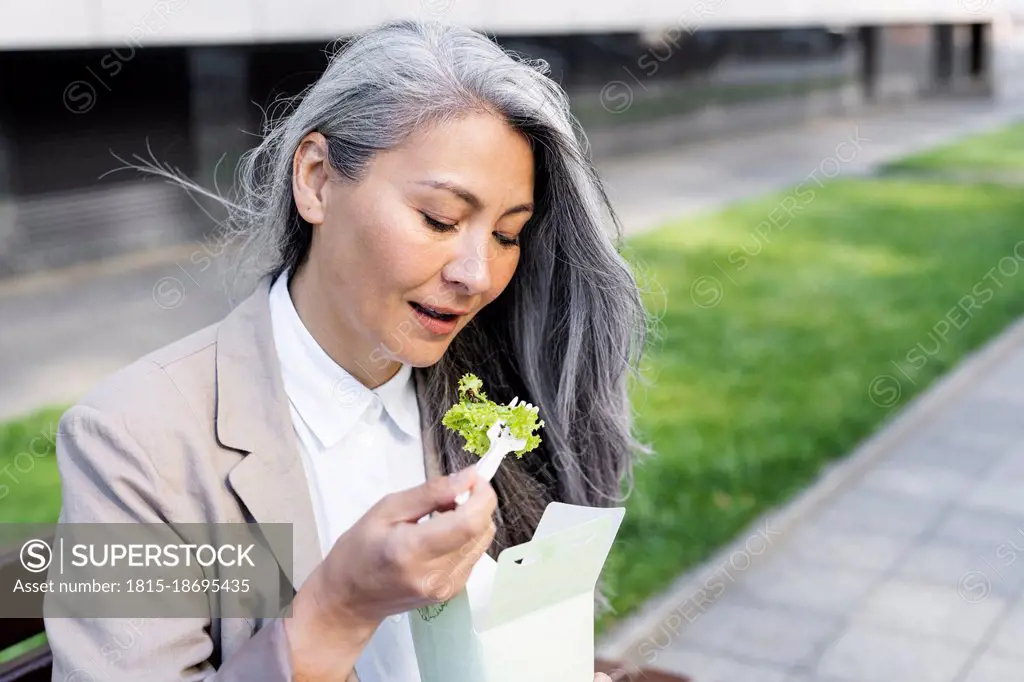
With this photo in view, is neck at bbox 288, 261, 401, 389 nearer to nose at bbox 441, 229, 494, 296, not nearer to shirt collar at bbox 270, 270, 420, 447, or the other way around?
shirt collar at bbox 270, 270, 420, 447

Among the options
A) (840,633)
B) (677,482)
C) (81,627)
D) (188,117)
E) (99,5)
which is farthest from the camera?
(188,117)

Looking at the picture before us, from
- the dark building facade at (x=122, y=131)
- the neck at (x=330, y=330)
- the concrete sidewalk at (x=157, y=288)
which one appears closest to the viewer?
the neck at (x=330, y=330)

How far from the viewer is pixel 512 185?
183 centimetres

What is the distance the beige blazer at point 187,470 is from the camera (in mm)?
1643

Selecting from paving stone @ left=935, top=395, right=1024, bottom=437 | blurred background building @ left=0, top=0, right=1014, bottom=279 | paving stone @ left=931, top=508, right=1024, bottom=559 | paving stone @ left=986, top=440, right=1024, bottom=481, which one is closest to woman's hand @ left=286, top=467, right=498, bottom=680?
paving stone @ left=931, top=508, right=1024, bottom=559

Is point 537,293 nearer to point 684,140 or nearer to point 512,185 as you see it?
point 512,185

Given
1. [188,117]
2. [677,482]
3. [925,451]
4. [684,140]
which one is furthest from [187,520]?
[684,140]

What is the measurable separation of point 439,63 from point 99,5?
7.28 metres

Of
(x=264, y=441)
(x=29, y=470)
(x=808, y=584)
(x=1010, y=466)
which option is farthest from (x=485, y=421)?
(x=1010, y=466)

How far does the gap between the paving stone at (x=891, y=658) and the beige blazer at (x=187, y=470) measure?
9.23 feet

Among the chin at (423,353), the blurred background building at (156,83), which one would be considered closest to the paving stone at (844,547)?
the blurred background building at (156,83)

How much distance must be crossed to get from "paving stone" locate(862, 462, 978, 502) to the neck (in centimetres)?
426

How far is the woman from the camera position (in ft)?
5.41

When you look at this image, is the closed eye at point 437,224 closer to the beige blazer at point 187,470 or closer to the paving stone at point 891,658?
the beige blazer at point 187,470
